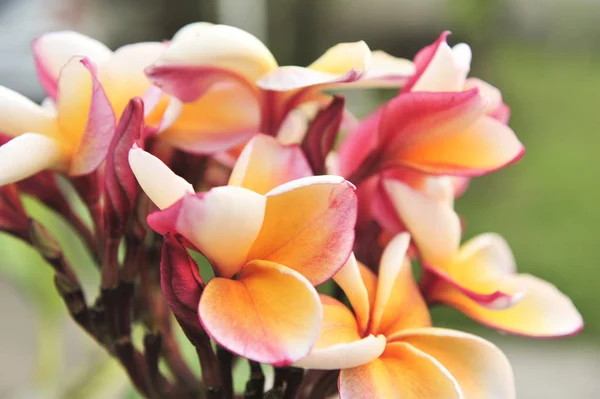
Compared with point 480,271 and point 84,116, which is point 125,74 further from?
point 480,271

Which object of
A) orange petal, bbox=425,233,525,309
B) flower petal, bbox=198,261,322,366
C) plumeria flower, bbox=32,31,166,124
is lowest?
orange petal, bbox=425,233,525,309

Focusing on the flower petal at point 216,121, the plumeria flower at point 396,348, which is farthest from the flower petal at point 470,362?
the flower petal at point 216,121

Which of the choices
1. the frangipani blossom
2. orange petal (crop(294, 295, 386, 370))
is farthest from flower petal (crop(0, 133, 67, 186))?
orange petal (crop(294, 295, 386, 370))

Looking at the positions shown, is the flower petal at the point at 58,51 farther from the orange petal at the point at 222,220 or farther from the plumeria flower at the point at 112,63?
the orange petal at the point at 222,220

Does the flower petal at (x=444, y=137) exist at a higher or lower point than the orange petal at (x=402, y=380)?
higher

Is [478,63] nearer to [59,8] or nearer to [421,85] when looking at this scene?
[59,8]

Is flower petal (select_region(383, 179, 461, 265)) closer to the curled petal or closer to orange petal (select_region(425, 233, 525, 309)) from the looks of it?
orange petal (select_region(425, 233, 525, 309))

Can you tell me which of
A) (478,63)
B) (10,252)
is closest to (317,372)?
(10,252)
